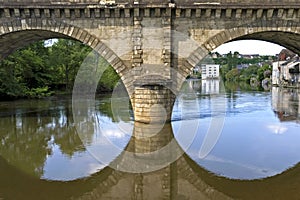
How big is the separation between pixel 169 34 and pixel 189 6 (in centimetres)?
161

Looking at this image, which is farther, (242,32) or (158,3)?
(242,32)

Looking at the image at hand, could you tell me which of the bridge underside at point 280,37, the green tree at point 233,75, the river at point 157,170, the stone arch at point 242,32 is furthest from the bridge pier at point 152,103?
the green tree at point 233,75

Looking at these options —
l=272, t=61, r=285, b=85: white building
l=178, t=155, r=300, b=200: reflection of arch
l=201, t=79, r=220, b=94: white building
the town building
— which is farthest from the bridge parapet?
l=272, t=61, r=285, b=85: white building

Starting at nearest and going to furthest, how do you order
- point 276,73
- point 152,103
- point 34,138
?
point 34,138, point 152,103, point 276,73

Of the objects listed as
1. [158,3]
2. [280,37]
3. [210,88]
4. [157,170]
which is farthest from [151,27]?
[210,88]

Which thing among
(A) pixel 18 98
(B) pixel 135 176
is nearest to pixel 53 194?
(B) pixel 135 176

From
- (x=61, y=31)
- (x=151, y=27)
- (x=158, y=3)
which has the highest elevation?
(x=158, y=3)

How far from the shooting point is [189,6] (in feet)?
52.1

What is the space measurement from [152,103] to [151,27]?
146 inches

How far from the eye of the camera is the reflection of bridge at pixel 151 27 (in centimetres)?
1595

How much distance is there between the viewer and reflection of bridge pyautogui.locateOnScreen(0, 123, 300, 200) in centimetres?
772

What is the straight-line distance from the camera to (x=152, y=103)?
1611cm

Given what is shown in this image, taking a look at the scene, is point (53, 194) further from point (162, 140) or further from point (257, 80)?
point (257, 80)

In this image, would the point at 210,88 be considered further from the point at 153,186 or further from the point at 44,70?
the point at 153,186
